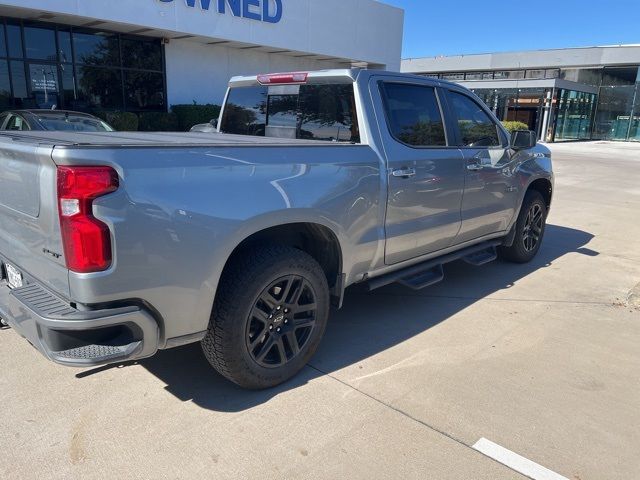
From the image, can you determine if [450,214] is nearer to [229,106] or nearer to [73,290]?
[229,106]

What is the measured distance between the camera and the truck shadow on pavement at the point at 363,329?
3150 millimetres

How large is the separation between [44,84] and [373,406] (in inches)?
605

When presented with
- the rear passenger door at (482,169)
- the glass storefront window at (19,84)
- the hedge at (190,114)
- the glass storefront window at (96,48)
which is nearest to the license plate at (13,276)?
the rear passenger door at (482,169)

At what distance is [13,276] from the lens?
2.89 m

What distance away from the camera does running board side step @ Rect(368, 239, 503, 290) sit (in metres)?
3.98

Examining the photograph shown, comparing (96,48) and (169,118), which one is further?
(169,118)

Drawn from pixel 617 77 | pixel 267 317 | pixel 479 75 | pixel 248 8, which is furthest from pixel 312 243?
pixel 479 75

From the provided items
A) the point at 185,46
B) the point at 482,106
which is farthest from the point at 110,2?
the point at 482,106

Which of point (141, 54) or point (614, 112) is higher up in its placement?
point (141, 54)

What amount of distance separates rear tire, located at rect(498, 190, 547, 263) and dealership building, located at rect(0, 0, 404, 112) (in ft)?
42.4

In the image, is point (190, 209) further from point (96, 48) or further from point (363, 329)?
point (96, 48)

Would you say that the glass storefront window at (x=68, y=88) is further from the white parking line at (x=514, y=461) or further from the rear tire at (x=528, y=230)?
the white parking line at (x=514, y=461)

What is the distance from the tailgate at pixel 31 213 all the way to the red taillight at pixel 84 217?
0.07 meters

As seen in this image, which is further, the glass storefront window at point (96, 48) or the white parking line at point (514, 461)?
the glass storefront window at point (96, 48)
